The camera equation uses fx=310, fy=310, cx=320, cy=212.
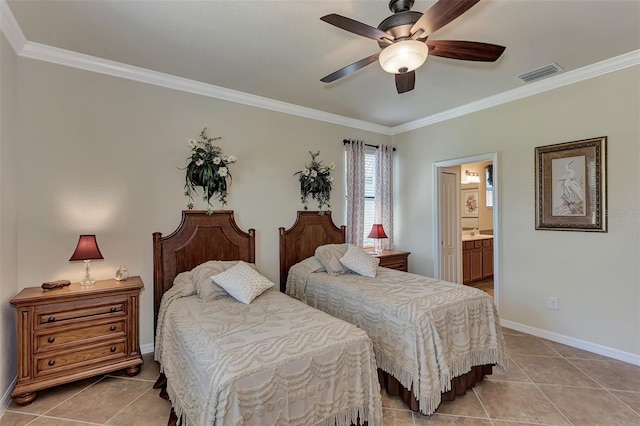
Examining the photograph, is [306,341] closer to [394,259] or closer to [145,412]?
[145,412]

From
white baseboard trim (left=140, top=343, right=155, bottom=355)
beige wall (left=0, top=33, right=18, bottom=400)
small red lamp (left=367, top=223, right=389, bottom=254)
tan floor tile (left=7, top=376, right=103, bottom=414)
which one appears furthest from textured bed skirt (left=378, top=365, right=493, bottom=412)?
beige wall (left=0, top=33, right=18, bottom=400)

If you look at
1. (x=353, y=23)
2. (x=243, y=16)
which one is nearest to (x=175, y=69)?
(x=243, y=16)

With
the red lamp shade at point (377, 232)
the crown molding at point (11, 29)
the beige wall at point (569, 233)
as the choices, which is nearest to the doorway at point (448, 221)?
the beige wall at point (569, 233)

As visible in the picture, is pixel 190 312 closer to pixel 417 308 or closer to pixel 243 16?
pixel 417 308

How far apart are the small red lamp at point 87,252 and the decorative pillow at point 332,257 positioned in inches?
85.7

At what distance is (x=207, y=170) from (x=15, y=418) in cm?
238

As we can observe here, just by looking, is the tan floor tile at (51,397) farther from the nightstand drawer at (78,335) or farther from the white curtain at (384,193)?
the white curtain at (384,193)

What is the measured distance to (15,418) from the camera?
214 cm

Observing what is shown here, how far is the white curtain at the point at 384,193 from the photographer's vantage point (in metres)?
4.93

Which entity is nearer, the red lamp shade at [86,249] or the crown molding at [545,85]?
the red lamp shade at [86,249]

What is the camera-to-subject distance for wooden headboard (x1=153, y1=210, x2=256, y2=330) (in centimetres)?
314

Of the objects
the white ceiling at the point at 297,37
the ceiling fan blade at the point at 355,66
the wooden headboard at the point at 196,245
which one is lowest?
the wooden headboard at the point at 196,245

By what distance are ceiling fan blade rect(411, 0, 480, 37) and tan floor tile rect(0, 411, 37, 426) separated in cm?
360

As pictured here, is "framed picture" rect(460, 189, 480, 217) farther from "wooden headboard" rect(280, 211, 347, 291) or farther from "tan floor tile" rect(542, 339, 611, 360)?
"tan floor tile" rect(542, 339, 611, 360)
